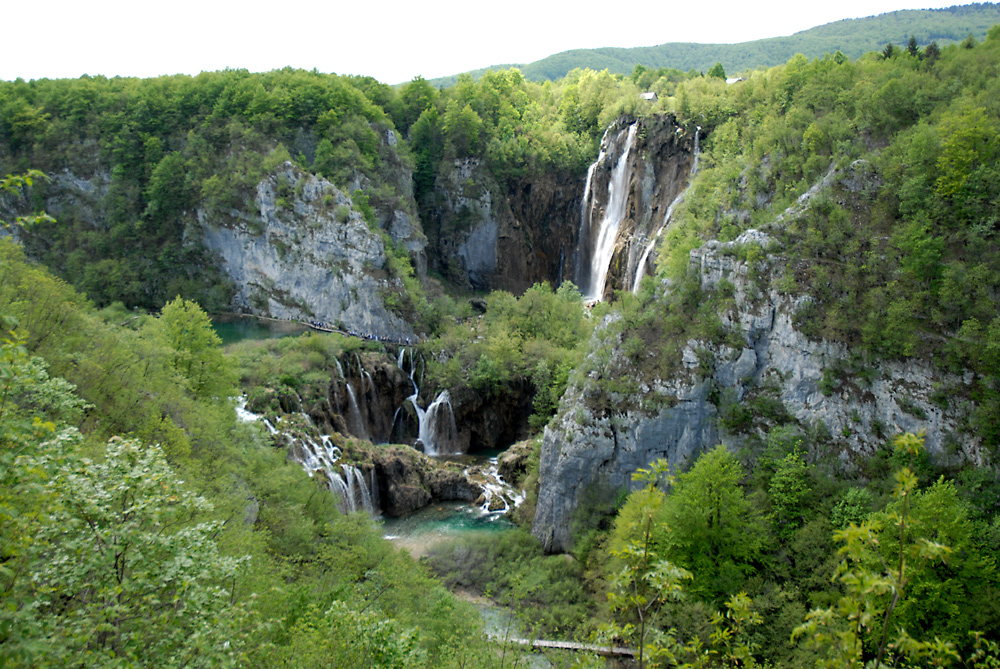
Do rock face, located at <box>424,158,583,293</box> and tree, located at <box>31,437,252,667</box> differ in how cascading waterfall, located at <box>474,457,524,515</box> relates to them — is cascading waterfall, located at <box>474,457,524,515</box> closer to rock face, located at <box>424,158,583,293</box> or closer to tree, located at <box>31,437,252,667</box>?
tree, located at <box>31,437,252,667</box>

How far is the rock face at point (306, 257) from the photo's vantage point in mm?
52688

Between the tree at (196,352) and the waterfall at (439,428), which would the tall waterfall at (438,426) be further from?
the tree at (196,352)

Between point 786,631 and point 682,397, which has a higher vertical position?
point 682,397

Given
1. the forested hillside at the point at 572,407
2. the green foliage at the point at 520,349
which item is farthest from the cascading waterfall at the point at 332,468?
Result: the green foliage at the point at 520,349

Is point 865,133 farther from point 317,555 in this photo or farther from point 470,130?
point 470,130

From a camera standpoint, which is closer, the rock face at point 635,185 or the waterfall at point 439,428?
the waterfall at point 439,428

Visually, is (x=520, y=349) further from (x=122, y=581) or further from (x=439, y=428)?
(x=122, y=581)

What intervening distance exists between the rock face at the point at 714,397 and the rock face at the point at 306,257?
26411 mm

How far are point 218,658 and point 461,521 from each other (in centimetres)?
2611

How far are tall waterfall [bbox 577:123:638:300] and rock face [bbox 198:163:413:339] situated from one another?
18.5m

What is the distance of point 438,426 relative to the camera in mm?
42594

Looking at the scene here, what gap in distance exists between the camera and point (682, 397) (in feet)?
91.1

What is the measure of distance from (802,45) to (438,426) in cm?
16070

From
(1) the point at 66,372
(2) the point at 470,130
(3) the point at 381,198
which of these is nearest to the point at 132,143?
(3) the point at 381,198
